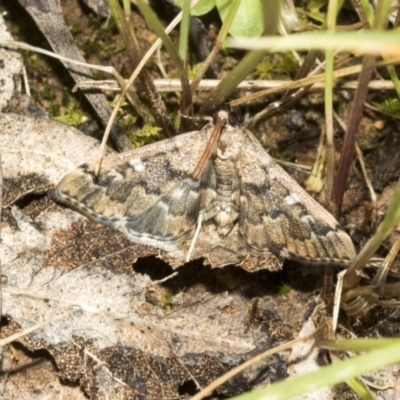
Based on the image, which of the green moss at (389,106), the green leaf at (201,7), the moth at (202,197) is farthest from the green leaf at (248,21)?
the green moss at (389,106)

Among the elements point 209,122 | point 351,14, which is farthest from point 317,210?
point 351,14

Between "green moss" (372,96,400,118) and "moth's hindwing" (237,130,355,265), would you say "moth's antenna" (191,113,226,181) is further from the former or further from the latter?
"green moss" (372,96,400,118)

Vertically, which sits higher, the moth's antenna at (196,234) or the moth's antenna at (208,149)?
the moth's antenna at (208,149)

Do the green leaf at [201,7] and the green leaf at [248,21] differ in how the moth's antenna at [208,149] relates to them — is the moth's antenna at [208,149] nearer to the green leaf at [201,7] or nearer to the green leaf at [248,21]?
the green leaf at [248,21]

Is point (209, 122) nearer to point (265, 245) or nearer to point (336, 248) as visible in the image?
point (265, 245)

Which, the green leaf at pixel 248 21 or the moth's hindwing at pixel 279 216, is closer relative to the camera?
the moth's hindwing at pixel 279 216

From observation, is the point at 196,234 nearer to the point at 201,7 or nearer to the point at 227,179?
the point at 227,179

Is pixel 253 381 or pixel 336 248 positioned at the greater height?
pixel 336 248

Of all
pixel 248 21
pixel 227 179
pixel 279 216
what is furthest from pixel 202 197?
pixel 248 21
